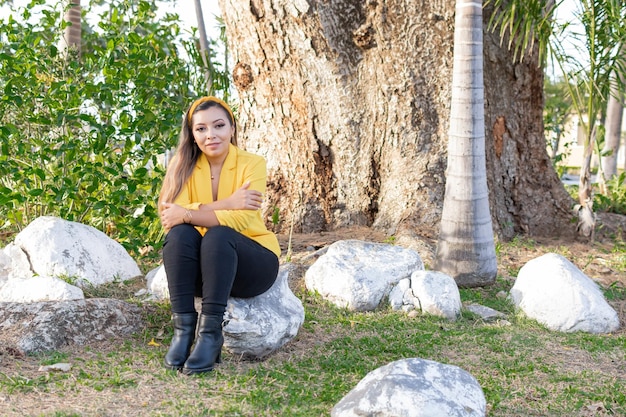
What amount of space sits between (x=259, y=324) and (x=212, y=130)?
3.54 feet

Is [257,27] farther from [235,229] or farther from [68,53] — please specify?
[235,229]

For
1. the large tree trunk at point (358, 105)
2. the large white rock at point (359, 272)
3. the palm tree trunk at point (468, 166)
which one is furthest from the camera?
the large tree trunk at point (358, 105)

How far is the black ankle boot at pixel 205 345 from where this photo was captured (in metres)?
3.67

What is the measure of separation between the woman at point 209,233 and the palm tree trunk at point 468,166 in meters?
2.13

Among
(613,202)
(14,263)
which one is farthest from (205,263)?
(613,202)

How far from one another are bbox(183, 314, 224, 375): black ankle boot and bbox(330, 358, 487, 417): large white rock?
79cm

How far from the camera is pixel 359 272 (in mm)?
5188

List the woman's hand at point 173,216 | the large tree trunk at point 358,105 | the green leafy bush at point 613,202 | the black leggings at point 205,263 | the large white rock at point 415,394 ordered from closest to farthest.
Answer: the large white rock at point 415,394, the black leggings at point 205,263, the woman's hand at point 173,216, the large tree trunk at point 358,105, the green leafy bush at point 613,202

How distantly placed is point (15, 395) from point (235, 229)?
1307 mm

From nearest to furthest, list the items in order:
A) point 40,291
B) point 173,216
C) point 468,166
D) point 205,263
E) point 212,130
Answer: point 205,263 < point 173,216 < point 212,130 < point 40,291 < point 468,166

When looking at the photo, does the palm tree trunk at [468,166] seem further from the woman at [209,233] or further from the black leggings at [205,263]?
the black leggings at [205,263]

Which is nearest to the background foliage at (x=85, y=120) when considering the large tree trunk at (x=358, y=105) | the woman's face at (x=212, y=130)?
the large tree trunk at (x=358, y=105)

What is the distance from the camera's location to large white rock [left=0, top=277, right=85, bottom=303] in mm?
4730

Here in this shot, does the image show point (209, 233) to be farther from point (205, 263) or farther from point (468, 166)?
point (468, 166)
